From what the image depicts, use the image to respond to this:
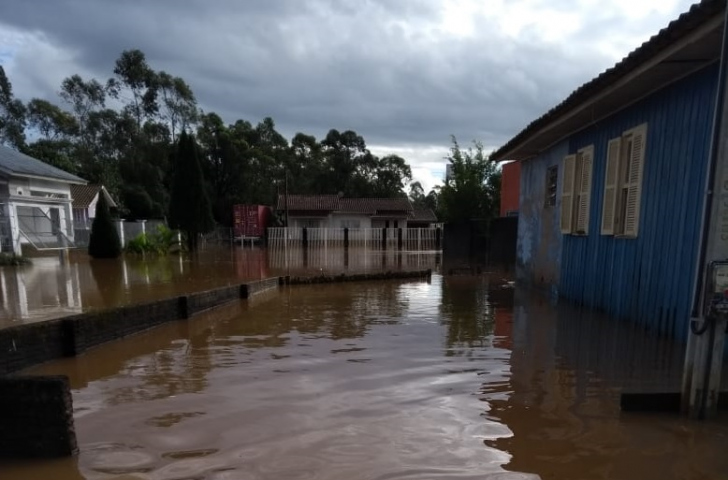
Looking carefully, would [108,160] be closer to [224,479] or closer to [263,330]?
[263,330]

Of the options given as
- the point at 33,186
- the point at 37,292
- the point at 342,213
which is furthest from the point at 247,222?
the point at 37,292

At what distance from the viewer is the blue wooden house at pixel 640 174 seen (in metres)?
5.20

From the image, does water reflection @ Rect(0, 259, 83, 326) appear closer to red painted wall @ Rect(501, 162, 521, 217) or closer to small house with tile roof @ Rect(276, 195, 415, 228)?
red painted wall @ Rect(501, 162, 521, 217)

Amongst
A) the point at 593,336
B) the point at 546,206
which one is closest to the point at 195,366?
the point at 593,336

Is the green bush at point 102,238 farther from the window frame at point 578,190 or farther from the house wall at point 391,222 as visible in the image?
the house wall at point 391,222

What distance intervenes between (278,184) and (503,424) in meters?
44.6

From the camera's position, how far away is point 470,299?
10773mm

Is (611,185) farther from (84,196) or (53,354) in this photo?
(84,196)

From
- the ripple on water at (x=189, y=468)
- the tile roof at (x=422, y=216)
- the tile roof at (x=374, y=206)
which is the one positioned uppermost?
the tile roof at (x=374, y=206)

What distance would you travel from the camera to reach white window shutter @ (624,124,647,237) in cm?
657

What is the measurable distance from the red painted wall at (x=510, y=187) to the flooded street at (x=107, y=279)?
4.55 meters

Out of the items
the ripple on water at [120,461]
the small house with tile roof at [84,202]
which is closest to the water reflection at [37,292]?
the ripple on water at [120,461]

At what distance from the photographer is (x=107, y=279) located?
13719mm

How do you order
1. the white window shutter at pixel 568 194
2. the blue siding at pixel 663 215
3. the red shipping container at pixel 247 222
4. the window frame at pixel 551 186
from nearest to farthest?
the blue siding at pixel 663 215
the white window shutter at pixel 568 194
the window frame at pixel 551 186
the red shipping container at pixel 247 222
